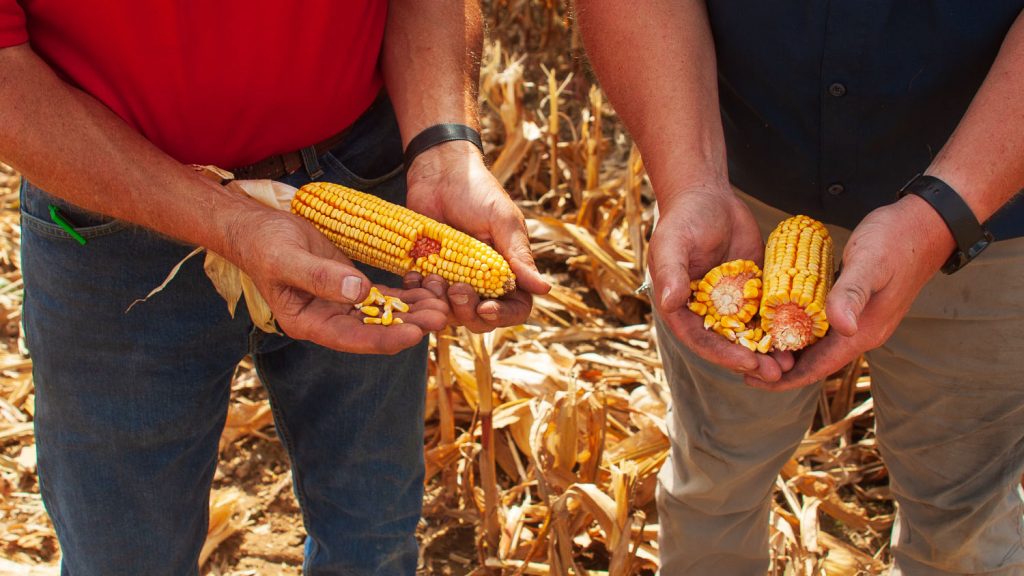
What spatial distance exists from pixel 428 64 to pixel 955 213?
124 cm

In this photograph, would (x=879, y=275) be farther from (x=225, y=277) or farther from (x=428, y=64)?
(x=225, y=277)

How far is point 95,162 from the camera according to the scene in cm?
190

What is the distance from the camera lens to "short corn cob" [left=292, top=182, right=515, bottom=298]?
2172mm

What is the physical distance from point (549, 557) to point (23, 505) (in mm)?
2093

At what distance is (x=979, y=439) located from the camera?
2414 mm

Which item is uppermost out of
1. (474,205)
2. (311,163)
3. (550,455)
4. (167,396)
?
(311,163)

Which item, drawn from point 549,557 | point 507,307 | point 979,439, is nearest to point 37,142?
point 507,307

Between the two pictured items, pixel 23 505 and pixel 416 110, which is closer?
pixel 416 110

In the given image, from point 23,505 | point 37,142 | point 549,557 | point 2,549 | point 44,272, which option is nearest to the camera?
point 37,142

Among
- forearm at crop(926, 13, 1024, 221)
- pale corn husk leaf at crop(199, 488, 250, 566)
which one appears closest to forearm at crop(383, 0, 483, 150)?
forearm at crop(926, 13, 1024, 221)

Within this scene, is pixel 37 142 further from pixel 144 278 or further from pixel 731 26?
pixel 731 26

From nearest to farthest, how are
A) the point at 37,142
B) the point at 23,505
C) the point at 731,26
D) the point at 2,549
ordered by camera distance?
the point at 37,142 → the point at 731,26 → the point at 2,549 → the point at 23,505

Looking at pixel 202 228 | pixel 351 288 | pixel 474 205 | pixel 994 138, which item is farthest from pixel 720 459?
A: pixel 202 228

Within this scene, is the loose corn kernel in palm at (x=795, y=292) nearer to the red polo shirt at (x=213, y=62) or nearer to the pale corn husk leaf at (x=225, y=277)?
the red polo shirt at (x=213, y=62)
